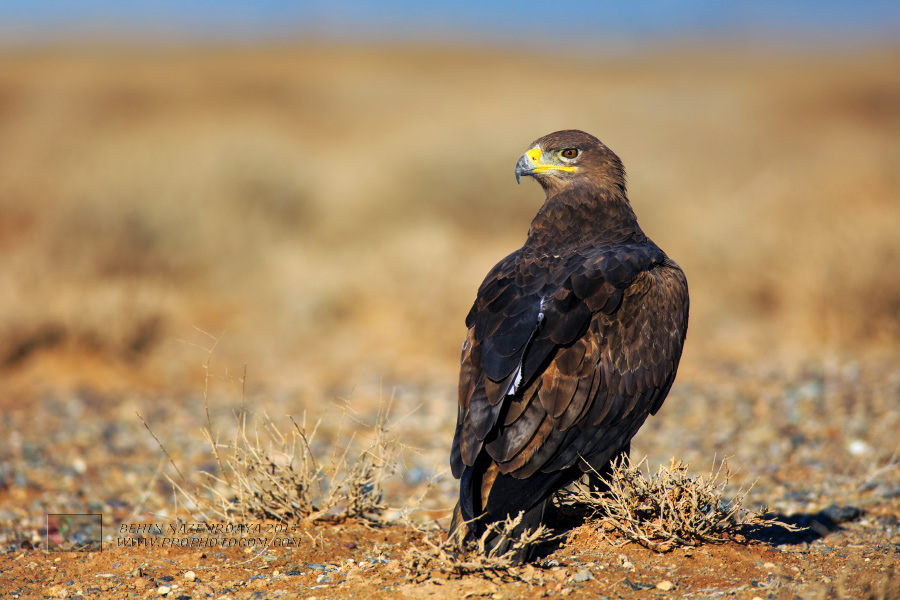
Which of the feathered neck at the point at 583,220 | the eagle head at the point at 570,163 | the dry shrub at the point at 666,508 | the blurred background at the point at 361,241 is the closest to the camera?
the dry shrub at the point at 666,508

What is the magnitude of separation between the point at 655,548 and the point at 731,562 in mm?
359

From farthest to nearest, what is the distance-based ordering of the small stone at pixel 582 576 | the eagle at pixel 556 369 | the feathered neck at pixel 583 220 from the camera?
the feathered neck at pixel 583 220
the eagle at pixel 556 369
the small stone at pixel 582 576

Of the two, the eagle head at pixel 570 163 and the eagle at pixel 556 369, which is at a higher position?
the eagle head at pixel 570 163

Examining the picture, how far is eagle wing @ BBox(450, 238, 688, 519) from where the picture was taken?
384cm

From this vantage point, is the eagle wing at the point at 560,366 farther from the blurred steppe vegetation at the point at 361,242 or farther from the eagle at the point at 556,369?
the blurred steppe vegetation at the point at 361,242

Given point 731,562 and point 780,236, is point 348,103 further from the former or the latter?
point 731,562

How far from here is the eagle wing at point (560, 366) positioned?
384 cm

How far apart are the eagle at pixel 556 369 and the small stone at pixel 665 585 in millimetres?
599

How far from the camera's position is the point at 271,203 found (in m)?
14.9

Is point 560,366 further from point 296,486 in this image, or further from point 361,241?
point 361,241

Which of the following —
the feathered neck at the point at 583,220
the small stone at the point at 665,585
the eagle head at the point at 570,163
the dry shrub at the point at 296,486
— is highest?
the eagle head at the point at 570,163

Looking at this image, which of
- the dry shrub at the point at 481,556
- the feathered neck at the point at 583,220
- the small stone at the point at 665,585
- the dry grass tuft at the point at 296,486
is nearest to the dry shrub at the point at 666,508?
the small stone at the point at 665,585

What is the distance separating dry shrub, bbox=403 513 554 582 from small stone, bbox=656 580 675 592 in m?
0.58

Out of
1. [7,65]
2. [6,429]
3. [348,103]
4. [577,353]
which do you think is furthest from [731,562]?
[7,65]
